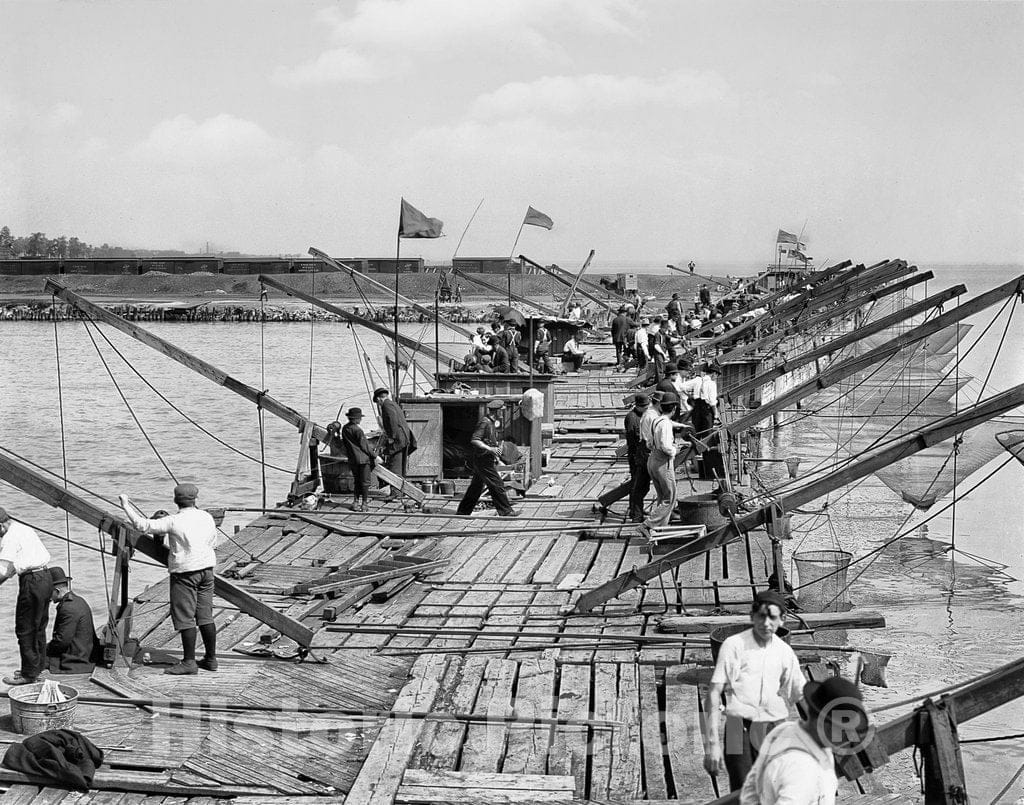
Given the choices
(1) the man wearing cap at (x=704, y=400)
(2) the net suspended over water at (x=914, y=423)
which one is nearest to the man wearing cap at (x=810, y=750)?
(2) the net suspended over water at (x=914, y=423)

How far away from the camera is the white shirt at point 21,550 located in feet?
33.6

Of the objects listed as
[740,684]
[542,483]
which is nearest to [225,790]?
[740,684]

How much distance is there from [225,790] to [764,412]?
1101cm

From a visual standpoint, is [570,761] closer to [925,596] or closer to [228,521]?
[925,596]

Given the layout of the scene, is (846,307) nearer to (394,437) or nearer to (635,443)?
(394,437)

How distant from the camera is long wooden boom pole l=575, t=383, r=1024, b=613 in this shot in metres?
11.7

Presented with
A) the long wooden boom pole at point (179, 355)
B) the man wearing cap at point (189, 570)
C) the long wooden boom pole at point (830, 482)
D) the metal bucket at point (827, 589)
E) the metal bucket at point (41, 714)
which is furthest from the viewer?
the long wooden boom pole at point (179, 355)

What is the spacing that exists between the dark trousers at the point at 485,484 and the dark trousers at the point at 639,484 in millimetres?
2001

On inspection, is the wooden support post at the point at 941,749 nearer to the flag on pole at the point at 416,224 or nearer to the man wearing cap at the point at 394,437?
the man wearing cap at the point at 394,437

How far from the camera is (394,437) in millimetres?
19312

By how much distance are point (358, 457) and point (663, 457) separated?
5366 millimetres

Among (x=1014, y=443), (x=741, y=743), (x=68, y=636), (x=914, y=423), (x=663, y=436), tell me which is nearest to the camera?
(x=741, y=743)

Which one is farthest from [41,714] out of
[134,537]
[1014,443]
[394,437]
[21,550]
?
[1014,443]

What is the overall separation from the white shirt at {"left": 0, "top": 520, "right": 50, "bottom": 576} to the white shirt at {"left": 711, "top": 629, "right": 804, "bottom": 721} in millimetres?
6019
